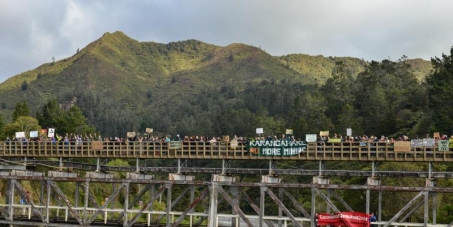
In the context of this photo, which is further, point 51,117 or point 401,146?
point 51,117

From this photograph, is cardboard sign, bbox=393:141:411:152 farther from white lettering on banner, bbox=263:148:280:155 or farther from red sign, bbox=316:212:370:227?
red sign, bbox=316:212:370:227

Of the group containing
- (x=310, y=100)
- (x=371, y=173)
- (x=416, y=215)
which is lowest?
(x=416, y=215)

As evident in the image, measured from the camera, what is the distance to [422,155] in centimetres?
5322

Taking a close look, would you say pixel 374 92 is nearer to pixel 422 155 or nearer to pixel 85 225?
pixel 422 155

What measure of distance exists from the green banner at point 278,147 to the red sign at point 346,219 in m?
11.4

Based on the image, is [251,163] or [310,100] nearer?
[251,163]

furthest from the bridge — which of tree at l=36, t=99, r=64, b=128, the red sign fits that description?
tree at l=36, t=99, r=64, b=128

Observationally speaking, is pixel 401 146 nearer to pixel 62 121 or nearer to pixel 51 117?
pixel 62 121

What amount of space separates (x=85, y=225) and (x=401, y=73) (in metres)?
121

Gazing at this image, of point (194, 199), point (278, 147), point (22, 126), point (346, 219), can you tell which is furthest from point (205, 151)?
point (22, 126)

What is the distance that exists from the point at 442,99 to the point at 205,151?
55990 millimetres

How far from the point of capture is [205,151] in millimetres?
58656

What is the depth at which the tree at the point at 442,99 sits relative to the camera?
98.6 m

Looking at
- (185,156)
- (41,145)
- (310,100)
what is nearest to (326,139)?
(185,156)
